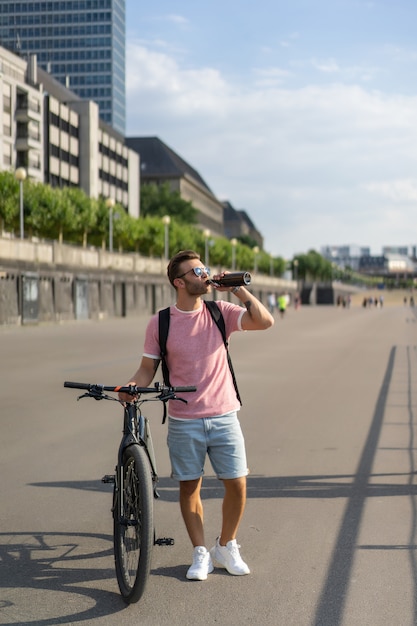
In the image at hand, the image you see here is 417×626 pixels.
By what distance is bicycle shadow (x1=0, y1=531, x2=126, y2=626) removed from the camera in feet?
13.7

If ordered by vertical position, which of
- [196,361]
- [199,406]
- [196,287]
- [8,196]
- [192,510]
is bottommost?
[192,510]

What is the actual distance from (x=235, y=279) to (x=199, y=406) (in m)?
0.71

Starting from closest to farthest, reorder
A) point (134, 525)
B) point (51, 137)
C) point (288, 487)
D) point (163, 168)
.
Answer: point (134, 525) → point (288, 487) → point (51, 137) → point (163, 168)

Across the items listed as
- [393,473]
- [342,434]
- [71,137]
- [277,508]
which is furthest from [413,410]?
[71,137]

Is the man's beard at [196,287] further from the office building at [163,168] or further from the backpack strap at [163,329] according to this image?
the office building at [163,168]

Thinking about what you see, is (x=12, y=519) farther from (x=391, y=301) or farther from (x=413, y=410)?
(x=391, y=301)

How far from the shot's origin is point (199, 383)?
15.4 feet

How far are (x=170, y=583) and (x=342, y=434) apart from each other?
5552mm

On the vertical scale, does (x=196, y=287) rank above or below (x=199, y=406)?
above

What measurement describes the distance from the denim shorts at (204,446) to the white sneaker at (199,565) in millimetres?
379

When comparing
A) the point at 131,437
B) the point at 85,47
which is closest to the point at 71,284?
the point at 131,437

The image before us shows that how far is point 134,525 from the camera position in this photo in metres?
4.31

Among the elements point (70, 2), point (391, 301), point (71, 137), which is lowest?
point (391, 301)

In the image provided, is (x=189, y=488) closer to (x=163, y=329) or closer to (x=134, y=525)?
(x=134, y=525)
